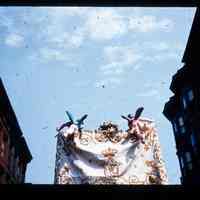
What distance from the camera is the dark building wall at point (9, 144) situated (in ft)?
89.0

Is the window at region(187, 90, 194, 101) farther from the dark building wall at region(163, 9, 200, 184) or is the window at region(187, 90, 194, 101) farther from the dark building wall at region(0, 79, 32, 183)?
the dark building wall at region(0, 79, 32, 183)

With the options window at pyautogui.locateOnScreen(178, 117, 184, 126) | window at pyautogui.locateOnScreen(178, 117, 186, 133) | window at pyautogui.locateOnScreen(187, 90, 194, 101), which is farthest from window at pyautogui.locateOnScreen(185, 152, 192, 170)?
window at pyautogui.locateOnScreen(187, 90, 194, 101)

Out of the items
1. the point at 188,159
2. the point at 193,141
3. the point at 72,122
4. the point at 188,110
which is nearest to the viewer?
the point at 72,122

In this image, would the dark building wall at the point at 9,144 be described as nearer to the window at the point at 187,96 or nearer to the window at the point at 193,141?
the window at the point at 187,96

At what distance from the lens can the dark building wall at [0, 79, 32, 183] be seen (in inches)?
1069

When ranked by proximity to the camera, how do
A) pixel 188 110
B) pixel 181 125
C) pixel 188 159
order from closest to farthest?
pixel 188 110, pixel 188 159, pixel 181 125

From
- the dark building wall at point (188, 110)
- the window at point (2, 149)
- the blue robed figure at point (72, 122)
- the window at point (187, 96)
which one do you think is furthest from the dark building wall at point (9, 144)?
the window at point (187, 96)

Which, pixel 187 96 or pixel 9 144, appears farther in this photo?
pixel 9 144

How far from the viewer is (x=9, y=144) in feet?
99.6

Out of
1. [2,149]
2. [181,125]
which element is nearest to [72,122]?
[2,149]

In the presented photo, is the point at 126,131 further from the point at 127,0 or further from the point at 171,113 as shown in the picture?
the point at 171,113

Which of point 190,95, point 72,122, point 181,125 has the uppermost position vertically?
point 190,95

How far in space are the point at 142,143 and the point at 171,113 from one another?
699 inches

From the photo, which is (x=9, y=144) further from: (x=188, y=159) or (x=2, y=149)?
(x=188, y=159)
